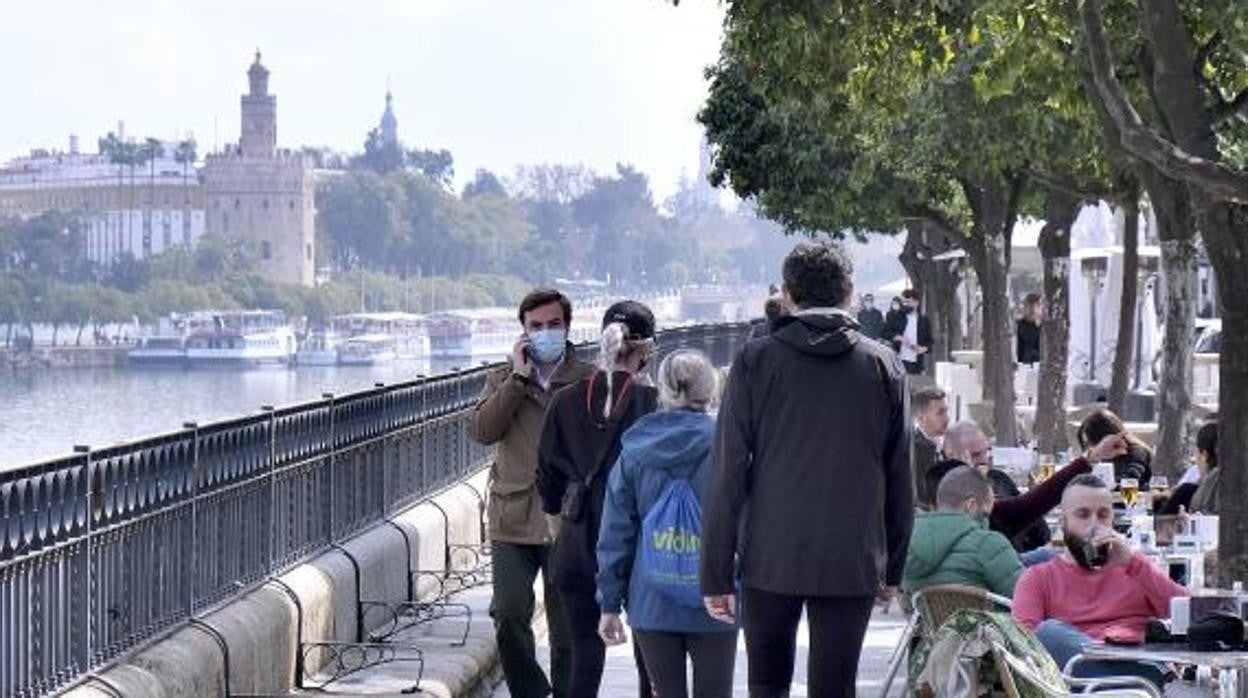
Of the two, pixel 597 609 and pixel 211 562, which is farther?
pixel 211 562

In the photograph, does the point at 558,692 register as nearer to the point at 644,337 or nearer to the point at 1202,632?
the point at 644,337

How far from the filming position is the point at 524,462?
13.1m

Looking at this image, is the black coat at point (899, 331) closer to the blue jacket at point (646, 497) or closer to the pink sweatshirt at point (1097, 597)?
the pink sweatshirt at point (1097, 597)

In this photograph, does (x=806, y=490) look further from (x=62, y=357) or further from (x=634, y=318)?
(x=62, y=357)

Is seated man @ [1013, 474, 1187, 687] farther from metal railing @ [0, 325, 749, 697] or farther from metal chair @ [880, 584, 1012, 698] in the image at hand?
metal railing @ [0, 325, 749, 697]

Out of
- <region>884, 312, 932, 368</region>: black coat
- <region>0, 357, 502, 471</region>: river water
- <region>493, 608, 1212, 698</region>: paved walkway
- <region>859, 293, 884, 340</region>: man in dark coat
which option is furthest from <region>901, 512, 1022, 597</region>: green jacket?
<region>0, 357, 502, 471</region>: river water

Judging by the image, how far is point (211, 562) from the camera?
41.9 ft

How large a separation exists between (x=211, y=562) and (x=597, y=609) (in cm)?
189

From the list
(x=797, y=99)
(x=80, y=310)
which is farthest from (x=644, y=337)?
(x=80, y=310)

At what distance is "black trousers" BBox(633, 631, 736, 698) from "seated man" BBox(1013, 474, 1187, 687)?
1.46 m

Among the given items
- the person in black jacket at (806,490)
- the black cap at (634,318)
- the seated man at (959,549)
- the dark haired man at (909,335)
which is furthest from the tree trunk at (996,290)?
the person in black jacket at (806,490)

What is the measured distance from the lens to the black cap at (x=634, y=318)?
37.5ft

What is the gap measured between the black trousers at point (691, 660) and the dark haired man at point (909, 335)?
32570 millimetres

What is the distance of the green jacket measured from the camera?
1181cm
